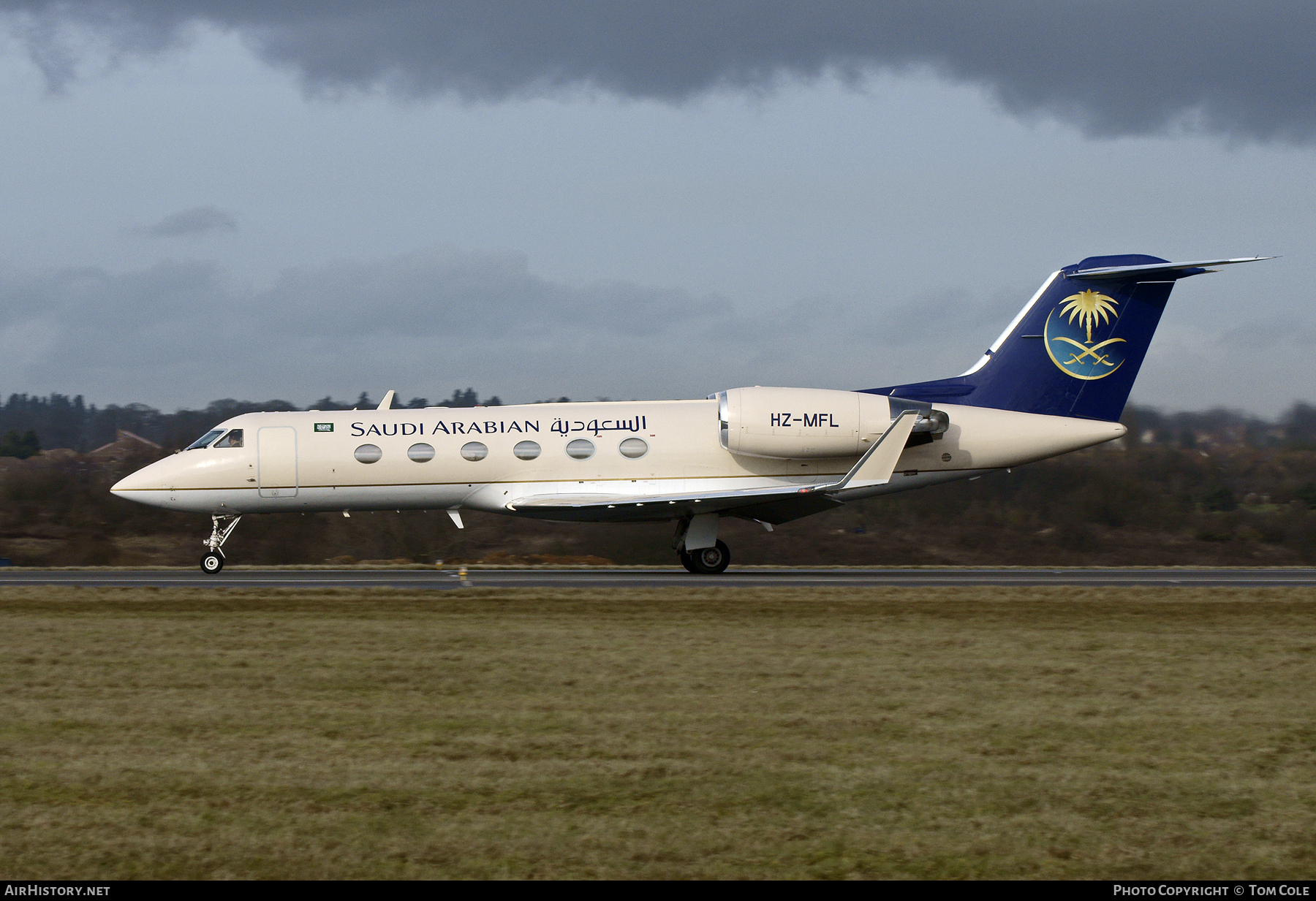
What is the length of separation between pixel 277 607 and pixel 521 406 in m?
8.09

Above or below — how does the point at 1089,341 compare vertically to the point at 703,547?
above

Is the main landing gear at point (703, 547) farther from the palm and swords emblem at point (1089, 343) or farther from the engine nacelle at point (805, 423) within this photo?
the palm and swords emblem at point (1089, 343)

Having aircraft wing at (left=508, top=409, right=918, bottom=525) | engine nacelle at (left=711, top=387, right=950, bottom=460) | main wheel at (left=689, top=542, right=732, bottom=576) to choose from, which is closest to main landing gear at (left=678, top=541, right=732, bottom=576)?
main wheel at (left=689, top=542, right=732, bottom=576)

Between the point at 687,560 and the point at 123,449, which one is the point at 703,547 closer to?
the point at 687,560

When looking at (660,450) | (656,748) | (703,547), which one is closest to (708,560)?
(703,547)

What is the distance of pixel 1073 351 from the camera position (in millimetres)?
24172

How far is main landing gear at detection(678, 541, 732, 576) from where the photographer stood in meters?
23.0

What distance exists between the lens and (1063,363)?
24.2 metres

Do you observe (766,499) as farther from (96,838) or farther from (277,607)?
(96,838)

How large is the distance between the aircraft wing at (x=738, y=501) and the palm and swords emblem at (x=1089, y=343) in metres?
4.51

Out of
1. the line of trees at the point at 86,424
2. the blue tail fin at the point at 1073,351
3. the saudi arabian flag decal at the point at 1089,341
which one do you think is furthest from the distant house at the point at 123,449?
the saudi arabian flag decal at the point at 1089,341

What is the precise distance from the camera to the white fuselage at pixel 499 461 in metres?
22.8

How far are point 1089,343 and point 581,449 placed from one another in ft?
35.4

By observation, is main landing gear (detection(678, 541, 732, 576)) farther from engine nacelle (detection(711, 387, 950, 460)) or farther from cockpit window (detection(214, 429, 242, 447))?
cockpit window (detection(214, 429, 242, 447))
